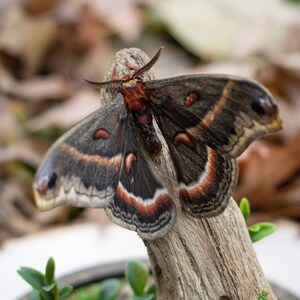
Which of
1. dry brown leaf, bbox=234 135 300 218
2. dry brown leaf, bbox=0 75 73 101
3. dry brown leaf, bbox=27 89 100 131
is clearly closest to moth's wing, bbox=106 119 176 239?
dry brown leaf, bbox=234 135 300 218

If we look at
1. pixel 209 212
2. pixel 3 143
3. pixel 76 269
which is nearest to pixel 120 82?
pixel 209 212

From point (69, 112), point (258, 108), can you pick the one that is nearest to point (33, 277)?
point (258, 108)

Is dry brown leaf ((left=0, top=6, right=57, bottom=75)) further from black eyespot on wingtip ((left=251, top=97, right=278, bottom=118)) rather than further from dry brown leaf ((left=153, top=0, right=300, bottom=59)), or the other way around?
black eyespot on wingtip ((left=251, top=97, right=278, bottom=118))

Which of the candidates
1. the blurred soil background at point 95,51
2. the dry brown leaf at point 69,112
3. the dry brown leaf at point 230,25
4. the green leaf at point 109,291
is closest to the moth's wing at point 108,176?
the green leaf at point 109,291

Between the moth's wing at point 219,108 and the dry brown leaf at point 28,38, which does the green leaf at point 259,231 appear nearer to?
the moth's wing at point 219,108

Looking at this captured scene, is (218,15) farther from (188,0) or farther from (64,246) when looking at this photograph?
(64,246)

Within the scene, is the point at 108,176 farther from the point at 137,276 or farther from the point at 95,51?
the point at 95,51

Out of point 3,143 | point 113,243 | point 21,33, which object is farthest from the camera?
point 21,33
